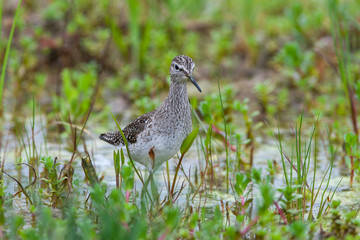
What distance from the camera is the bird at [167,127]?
4.91m

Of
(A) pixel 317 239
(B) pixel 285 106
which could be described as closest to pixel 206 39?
(B) pixel 285 106

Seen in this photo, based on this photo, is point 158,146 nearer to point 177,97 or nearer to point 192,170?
point 177,97

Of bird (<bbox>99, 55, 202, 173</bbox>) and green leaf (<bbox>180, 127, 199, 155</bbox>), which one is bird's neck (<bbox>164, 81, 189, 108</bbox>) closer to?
bird (<bbox>99, 55, 202, 173</bbox>)

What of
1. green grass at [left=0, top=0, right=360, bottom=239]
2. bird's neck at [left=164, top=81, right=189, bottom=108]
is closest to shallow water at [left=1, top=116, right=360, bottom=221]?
green grass at [left=0, top=0, right=360, bottom=239]

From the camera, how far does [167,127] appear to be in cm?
492

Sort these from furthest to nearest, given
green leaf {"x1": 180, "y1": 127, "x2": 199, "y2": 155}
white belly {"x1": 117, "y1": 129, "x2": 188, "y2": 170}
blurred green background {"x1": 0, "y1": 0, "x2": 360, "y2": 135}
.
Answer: blurred green background {"x1": 0, "y1": 0, "x2": 360, "y2": 135} < white belly {"x1": 117, "y1": 129, "x2": 188, "y2": 170} < green leaf {"x1": 180, "y1": 127, "x2": 199, "y2": 155}

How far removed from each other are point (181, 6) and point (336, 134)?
4347 mm

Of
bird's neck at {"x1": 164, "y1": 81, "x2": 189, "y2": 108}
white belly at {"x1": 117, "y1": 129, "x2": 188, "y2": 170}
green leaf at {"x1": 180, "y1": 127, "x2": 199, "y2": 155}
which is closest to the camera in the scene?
green leaf at {"x1": 180, "y1": 127, "x2": 199, "y2": 155}

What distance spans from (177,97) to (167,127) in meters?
0.30

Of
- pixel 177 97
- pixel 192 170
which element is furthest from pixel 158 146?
pixel 192 170

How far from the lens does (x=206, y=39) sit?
10.4 metres

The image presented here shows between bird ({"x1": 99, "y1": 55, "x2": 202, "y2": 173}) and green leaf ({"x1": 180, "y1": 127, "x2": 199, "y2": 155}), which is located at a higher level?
bird ({"x1": 99, "y1": 55, "x2": 202, "y2": 173})

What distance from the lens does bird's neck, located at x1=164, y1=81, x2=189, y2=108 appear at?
504 centimetres

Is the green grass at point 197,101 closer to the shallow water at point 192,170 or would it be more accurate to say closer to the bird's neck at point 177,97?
the shallow water at point 192,170
